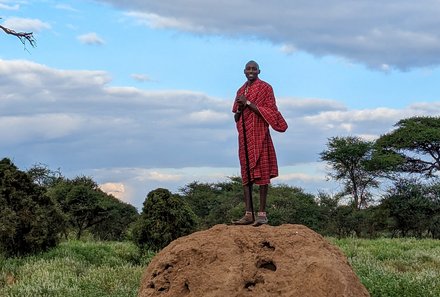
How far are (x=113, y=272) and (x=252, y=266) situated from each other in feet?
19.0

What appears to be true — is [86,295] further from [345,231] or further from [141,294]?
[345,231]

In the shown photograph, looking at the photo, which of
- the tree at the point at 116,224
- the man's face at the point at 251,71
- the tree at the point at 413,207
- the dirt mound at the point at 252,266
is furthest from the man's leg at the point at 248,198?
the tree at the point at 413,207

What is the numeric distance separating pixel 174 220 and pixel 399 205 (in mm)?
16998

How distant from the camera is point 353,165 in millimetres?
31266

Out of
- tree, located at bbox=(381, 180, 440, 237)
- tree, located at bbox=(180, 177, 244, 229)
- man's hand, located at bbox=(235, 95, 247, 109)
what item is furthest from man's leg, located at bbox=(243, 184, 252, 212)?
tree, located at bbox=(381, 180, 440, 237)

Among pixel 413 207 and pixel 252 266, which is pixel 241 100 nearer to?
pixel 252 266

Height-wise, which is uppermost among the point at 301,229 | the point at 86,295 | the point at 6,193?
the point at 6,193

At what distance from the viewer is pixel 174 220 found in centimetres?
1349

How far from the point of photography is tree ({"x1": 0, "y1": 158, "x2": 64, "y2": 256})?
1357 centimetres

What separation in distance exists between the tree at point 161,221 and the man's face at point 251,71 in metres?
5.98

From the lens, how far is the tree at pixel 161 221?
13477mm

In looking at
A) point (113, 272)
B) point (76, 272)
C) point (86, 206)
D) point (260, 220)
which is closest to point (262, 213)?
point (260, 220)

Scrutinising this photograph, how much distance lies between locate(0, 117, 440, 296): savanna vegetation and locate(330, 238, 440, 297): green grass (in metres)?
0.03

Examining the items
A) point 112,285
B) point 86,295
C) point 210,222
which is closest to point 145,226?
point 112,285
